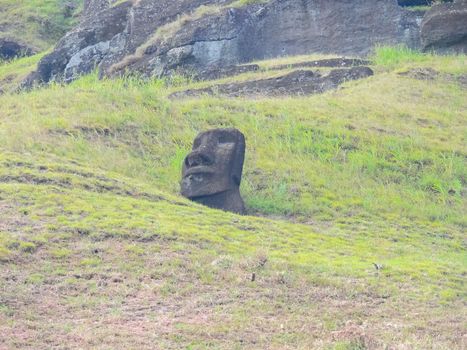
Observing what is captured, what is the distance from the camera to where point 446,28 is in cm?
3256

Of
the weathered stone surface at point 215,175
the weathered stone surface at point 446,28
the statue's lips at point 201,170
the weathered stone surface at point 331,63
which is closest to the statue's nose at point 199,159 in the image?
the weathered stone surface at point 215,175

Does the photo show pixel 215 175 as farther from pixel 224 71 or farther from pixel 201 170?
pixel 224 71

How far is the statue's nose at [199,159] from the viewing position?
67.3 feet

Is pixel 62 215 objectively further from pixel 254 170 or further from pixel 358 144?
pixel 358 144

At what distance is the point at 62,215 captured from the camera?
1728cm

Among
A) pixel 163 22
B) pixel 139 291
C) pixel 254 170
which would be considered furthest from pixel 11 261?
pixel 163 22

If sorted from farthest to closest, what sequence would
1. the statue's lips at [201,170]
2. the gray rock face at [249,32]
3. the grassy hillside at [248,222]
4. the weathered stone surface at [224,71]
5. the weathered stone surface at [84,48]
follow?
the weathered stone surface at [84,48] < the gray rock face at [249,32] < the weathered stone surface at [224,71] < the statue's lips at [201,170] < the grassy hillside at [248,222]

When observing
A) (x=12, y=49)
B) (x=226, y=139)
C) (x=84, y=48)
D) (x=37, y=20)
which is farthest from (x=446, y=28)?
(x=37, y=20)

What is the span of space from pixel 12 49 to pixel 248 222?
2800cm

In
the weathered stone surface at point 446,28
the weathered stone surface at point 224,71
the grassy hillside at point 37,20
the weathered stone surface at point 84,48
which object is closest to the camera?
the weathered stone surface at point 224,71

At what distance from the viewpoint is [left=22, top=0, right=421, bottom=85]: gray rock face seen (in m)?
34.2

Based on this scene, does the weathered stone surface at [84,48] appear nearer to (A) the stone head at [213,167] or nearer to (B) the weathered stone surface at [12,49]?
(B) the weathered stone surface at [12,49]

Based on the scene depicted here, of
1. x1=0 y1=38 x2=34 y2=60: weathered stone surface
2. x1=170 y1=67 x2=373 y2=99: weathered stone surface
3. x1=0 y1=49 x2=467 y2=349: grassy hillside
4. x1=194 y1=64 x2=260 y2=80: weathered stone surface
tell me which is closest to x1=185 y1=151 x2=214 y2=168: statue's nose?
x1=0 y1=49 x2=467 y2=349: grassy hillside

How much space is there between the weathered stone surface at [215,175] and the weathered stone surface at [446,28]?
13519mm
